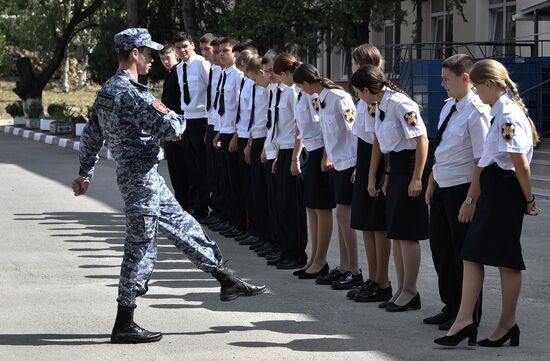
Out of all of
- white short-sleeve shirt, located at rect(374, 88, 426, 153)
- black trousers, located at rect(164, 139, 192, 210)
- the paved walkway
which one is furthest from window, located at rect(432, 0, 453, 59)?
white short-sleeve shirt, located at rect(374, 88, 426, 153)

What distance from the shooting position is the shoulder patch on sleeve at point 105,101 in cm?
625

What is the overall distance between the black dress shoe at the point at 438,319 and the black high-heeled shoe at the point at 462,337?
537 mm

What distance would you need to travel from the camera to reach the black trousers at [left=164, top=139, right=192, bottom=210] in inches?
478

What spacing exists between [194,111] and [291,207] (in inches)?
124

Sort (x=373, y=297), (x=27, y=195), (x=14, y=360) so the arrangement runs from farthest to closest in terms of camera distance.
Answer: (x=27, y=195) < (x=373, y=297) < (x=14, y=360)

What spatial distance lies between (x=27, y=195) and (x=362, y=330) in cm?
846

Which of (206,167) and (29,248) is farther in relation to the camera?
(206,167)

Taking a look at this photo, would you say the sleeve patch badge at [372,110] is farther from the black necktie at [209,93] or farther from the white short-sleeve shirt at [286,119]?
the black necktie at [209,93]

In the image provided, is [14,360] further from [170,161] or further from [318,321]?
[170,161]

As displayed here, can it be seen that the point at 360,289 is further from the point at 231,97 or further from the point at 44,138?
the point at 44,138

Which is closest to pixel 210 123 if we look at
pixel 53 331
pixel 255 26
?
pixel 53 331

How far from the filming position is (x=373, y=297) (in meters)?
7.44

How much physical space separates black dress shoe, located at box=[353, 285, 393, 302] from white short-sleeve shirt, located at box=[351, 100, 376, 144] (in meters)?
1.00

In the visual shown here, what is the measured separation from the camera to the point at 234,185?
10.7 meters
